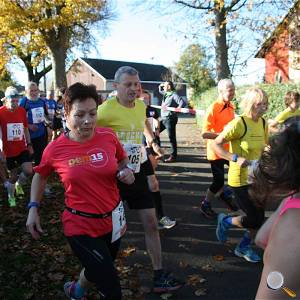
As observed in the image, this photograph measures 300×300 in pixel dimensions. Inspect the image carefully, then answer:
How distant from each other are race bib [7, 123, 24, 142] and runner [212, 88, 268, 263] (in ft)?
12.9

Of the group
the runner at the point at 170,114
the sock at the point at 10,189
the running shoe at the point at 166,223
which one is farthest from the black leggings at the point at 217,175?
the runner at the point at 170,114

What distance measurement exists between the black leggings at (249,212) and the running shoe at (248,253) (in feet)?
1.51

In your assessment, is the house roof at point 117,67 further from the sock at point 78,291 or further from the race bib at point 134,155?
the sock at point 78,291

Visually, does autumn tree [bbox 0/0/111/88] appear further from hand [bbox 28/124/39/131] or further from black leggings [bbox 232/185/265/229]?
black leggings [bbox 232/185/265/229]

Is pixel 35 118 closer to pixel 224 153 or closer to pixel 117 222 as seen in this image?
pixel 224 153

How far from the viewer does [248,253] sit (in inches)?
195

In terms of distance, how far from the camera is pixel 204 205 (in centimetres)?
655

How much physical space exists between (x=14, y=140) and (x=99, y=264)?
16.1 ft

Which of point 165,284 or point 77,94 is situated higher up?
point 77,94

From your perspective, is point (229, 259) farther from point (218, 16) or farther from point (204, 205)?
point (218, 16)

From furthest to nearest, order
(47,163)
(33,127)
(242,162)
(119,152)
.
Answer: (33,127)
(242,162)
(119,152)
(47,163)

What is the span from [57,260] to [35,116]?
13.5 ft

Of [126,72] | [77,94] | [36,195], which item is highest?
[126,72]

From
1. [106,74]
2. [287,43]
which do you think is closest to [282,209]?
[287,43]
